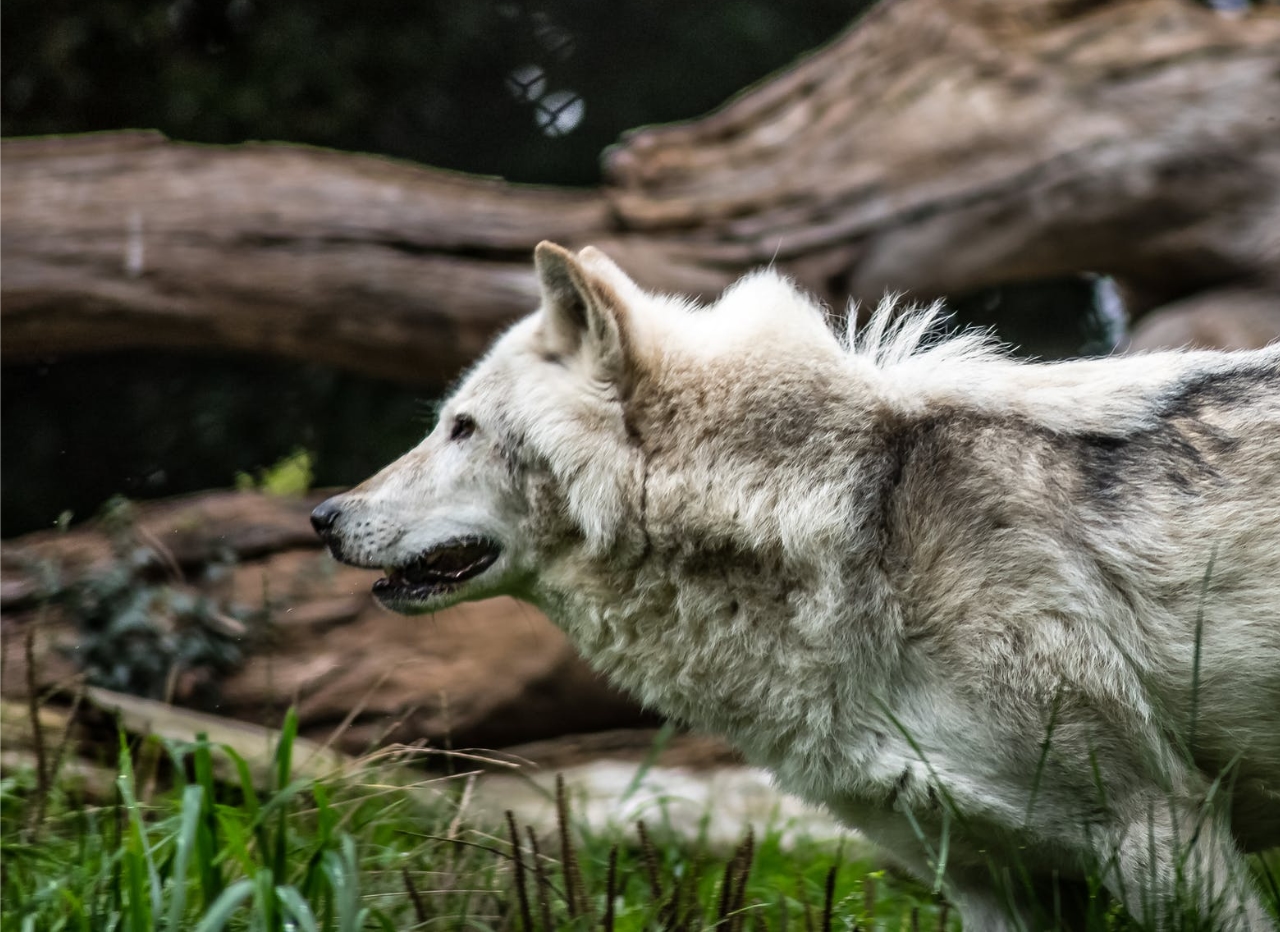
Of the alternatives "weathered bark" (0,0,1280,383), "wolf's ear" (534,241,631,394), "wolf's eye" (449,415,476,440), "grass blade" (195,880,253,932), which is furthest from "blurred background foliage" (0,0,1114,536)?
"grass blade" (195,880,253,932)

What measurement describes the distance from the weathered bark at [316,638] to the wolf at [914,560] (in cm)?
264

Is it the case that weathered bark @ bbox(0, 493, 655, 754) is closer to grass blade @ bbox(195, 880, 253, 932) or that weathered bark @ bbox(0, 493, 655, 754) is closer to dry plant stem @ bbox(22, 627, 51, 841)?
dry plant stem @ bbox(22, 627, 51, 841)

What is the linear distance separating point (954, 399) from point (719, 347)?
2.23 ft

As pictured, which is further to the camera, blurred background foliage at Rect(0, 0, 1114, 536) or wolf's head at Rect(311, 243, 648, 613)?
blurred background foliage at Rect(0, 0, 1114, 536)

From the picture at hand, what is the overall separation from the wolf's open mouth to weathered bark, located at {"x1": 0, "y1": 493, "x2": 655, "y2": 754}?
234 cm

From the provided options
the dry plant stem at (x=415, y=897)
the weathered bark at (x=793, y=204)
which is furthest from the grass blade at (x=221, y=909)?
the weathered bark at (x=793, y=204)

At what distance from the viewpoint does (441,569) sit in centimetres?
382

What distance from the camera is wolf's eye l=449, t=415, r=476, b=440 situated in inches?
151

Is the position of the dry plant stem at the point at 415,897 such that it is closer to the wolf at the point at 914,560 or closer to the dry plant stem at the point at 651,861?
the dry plant stem at the point at 651,861

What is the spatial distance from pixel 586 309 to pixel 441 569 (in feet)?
3.04

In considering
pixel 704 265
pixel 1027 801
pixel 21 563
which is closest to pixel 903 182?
pixel 704 265

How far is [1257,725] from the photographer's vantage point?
298cm

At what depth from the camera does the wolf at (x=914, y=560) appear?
2.90 metres

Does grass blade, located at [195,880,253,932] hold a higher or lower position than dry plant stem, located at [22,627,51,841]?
higher
